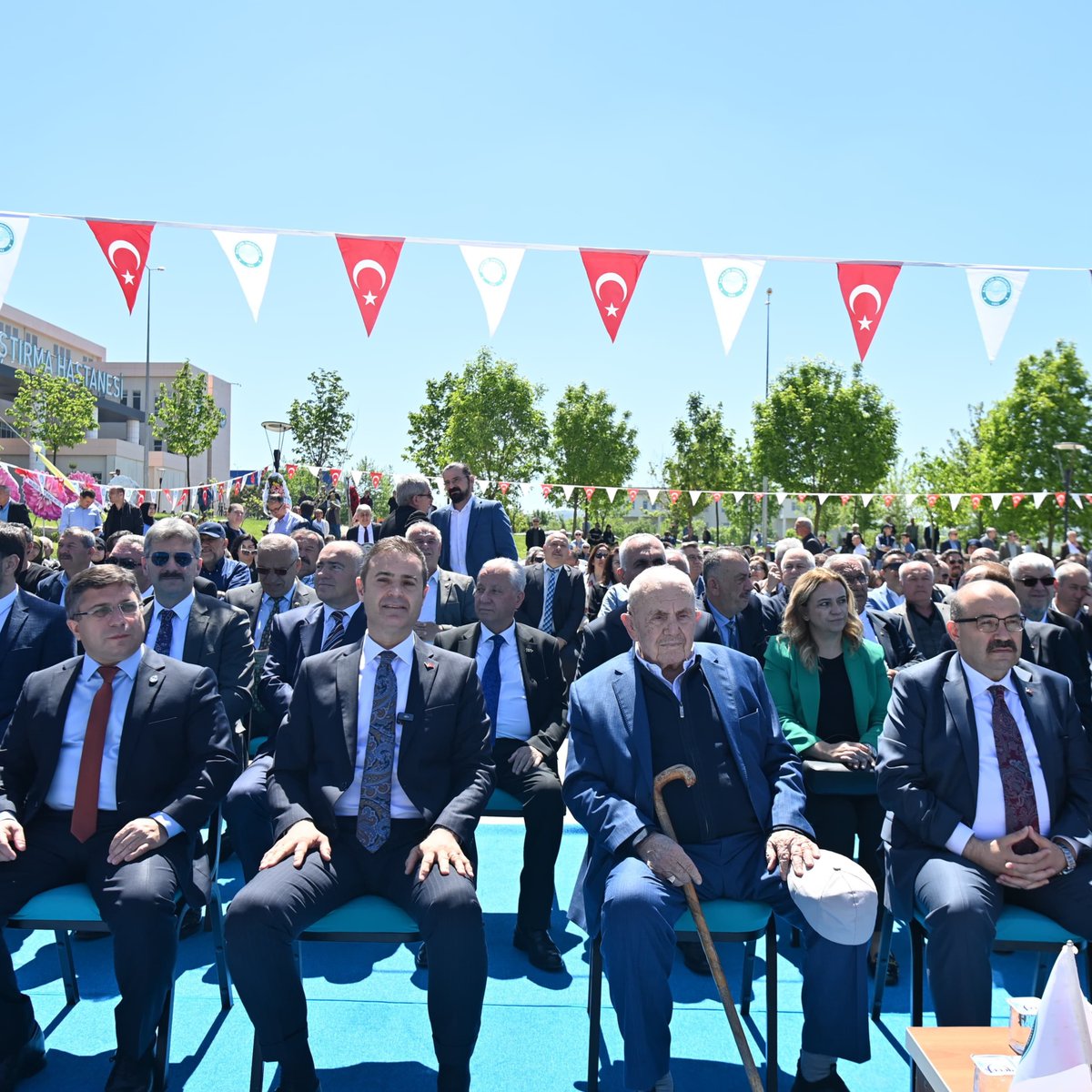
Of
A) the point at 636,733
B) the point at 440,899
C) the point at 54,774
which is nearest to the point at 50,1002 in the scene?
the point at 54,774

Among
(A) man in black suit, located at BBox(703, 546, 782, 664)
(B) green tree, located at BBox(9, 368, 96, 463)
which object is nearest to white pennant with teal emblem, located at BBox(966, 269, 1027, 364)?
(A) man in black suit, located at BBox(703, 546, 782, 664)

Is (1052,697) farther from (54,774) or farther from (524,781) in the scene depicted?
(54,774)

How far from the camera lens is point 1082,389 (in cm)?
2973

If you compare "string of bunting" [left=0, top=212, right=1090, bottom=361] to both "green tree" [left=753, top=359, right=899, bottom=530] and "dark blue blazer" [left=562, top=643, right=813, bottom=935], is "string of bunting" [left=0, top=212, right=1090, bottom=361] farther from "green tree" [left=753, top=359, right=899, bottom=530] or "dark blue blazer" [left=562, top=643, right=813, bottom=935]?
"green tree" [left=753, top=359, right=899, bottom=530]

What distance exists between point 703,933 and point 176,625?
2.78m

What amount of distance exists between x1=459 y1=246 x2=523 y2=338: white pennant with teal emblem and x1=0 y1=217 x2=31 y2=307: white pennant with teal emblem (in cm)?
309

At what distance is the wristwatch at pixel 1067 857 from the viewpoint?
114 inches

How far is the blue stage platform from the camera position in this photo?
2.97 m

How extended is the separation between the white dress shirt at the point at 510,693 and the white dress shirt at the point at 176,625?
1376mm

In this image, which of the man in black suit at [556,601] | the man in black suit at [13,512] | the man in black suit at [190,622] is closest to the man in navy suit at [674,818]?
the man in black suit at [190,622]

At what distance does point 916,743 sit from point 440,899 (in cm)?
175

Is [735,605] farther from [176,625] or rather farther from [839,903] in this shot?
[176,625]

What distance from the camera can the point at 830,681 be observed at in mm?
4016

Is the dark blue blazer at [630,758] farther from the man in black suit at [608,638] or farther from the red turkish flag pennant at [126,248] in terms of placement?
the red turkish flag pennant at [126,248]
